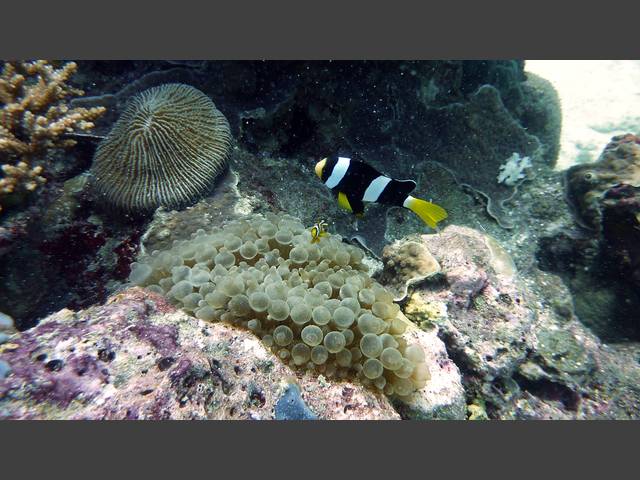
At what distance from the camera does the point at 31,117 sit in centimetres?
303

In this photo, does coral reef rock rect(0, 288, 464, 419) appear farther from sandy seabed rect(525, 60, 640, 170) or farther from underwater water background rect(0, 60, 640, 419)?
sandy seabed rect(525, 60, 640, 170)

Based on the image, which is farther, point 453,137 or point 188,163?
point 453,137

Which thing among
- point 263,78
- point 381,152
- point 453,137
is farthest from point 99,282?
point 453,137

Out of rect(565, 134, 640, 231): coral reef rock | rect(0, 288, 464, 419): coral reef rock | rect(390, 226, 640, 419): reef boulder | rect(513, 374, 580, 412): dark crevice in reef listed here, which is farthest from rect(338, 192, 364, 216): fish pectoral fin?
rect(565, 134, 640, 231): coral reef rock

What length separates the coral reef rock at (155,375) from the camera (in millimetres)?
1417

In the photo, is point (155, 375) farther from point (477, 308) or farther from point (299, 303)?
point (477, 308)

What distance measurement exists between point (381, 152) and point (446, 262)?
6.80 ft

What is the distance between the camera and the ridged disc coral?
314 centimetres

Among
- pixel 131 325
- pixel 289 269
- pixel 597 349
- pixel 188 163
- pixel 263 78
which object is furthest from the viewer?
pixel 263 78

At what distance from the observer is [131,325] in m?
1.72

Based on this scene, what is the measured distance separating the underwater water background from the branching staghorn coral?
0.05 feet

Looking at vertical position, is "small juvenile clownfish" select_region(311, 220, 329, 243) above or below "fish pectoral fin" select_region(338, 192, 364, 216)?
below

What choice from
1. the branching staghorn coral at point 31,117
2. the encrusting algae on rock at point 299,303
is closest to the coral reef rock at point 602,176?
the encrusting algae on rock at point 299,303

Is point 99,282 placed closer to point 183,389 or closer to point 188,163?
point 188,163
